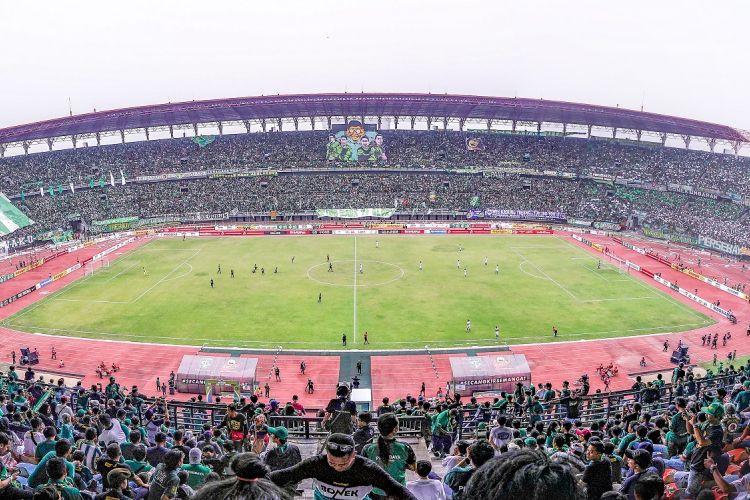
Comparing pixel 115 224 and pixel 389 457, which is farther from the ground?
pixel 389 457

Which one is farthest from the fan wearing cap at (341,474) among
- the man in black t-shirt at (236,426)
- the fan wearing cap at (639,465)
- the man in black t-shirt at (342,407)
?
the man in black t-shirt at (236,426)

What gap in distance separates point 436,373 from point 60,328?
31.0m

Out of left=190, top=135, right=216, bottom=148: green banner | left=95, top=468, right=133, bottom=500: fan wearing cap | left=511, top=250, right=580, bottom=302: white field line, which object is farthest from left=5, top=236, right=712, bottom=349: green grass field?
left=190, top=135, right=216, bottom=148: green banner

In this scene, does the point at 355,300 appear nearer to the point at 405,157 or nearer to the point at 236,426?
the point at 236,426

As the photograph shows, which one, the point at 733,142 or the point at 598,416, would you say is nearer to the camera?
the point at 598,416

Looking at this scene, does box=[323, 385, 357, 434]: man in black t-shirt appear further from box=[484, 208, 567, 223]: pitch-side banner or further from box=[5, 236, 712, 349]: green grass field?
box=[484, 208, 567, 223]: pitch-side banner

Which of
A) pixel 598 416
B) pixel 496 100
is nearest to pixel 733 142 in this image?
pixel 496 100

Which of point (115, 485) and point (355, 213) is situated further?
point (355, 213)

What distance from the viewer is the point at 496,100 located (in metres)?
90.2

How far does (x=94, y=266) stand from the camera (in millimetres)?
63188

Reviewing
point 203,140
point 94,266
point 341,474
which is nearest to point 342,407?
point 341,474

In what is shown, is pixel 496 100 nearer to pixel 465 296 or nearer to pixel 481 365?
pixel 465 296

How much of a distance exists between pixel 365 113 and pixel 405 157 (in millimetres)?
11566

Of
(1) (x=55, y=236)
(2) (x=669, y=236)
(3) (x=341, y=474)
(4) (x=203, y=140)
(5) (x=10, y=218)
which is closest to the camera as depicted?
(3) (x=341, y=474)
